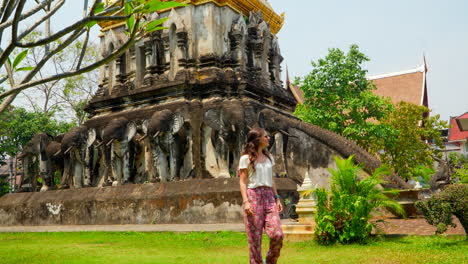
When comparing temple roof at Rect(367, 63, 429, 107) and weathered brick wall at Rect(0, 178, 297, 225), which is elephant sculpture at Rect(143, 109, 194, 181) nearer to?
weathered brick wall at Rect(0, 178, 297, 225)

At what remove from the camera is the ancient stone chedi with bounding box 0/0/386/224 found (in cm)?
1148

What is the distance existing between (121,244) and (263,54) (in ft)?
30.1

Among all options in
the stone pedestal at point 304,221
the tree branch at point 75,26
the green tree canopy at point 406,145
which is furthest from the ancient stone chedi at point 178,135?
the green tree canopy at point 406,145

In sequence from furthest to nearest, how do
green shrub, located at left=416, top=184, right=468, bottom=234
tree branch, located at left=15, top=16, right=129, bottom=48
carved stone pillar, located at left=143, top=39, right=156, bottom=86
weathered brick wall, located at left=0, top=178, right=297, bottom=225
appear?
carved stone pillar, located at left=143, top=39, right=156, bottom=86 < weathered brick wall, located at left=0, top=178, right=297, bottom=225 < green shrub, located at left=416, top=184, right=468, bottom=234 < tree branch, located at left=15, top=16, right=129, bottom=48

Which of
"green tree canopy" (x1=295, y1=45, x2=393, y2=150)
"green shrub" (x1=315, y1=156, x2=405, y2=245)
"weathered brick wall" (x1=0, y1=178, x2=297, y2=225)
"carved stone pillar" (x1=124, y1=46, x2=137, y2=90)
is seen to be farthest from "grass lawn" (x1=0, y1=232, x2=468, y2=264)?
"green tree canopy" (x1=295, y1=45, x2=393, y2=150)

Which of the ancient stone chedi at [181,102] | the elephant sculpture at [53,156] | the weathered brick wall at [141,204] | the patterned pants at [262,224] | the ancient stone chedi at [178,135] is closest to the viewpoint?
the patterned pants at [262,224]

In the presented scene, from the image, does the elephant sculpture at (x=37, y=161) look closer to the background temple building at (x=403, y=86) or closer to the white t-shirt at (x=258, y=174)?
the white t-shirt at (x=258, y=174)

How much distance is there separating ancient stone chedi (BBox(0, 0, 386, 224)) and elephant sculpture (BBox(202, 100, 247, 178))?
0.08 ft

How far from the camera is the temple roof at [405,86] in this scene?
111ft

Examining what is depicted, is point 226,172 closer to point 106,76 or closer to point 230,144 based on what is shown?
point 230,144

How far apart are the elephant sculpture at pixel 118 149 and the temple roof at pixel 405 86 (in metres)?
24.9

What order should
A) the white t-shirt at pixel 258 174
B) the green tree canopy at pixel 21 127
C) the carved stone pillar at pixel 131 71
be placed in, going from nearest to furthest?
the white t-shirt at pixel 258 174 → the carved stone pillar at pixel 131 71 → the green tree canopy at pixel 21 127

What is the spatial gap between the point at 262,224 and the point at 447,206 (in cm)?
284

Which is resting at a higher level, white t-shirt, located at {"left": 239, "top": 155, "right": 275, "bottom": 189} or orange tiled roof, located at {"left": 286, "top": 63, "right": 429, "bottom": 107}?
orange tiled roof, located at {"left": 286, "top": 63, "right": 429, "bottom": 107}
